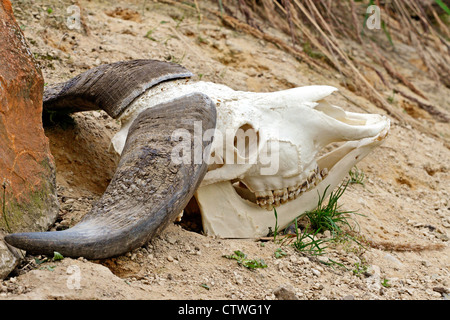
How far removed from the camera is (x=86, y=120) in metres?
3.51

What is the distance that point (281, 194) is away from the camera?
293cm

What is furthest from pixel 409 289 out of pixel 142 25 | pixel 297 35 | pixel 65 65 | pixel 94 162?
pixel 297 35

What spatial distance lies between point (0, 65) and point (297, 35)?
4056 mm

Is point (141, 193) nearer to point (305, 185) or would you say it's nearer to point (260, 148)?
point (260, 148)

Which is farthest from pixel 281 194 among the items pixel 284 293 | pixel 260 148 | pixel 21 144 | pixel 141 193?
pixel 21 144

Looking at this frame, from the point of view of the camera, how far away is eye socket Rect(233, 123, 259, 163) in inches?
113

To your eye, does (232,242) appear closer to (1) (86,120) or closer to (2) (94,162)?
(2) (94,162)

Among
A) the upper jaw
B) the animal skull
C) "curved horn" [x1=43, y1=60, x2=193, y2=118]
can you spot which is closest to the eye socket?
the animal skull

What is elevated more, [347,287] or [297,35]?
[297,35]

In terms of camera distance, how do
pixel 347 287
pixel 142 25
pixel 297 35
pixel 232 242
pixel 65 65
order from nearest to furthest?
pixel 347 287
pixel 232 242
pixel 65 65
pixel 142 25
pixel 297 35

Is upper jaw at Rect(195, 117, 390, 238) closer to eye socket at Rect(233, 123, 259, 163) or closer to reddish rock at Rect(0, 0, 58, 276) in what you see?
eye socket at Rect(233, 123, 259, 163)

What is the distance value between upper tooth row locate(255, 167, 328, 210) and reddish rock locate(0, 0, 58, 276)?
1.02m

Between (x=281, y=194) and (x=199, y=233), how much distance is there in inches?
18.4

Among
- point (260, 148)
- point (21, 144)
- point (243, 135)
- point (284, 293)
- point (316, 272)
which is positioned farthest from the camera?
point (243, 135)
